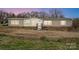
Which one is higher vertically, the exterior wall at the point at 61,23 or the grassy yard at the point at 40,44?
the exterior wall at the point at 61,23

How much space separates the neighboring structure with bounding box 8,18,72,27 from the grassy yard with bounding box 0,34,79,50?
0.18m

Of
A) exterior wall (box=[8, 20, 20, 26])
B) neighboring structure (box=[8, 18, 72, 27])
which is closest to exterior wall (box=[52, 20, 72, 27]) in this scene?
neighboring structure (box=[8, 18, 72, 27])

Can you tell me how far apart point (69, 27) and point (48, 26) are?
27 centimetres

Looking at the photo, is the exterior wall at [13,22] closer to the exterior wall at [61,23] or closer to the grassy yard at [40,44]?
the grassy yard at [40,44]

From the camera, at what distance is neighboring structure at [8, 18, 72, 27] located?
12.1ft

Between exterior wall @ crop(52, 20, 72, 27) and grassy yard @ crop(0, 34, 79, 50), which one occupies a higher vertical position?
exterior wall @ crop(52, 20, 72, 27)

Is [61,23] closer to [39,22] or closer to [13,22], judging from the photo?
[39,22]

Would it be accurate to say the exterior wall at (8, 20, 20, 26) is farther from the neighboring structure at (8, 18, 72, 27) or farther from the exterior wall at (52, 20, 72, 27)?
the exterior wall at (52, 20, 72, 27)

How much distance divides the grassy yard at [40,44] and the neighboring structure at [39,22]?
7.1 inches

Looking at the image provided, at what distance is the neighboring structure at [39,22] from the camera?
12.1 feet

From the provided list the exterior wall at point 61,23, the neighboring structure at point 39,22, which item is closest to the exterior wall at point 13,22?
the neighboring structure at point 39,22

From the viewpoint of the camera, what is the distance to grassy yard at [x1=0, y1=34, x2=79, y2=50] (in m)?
3.69
